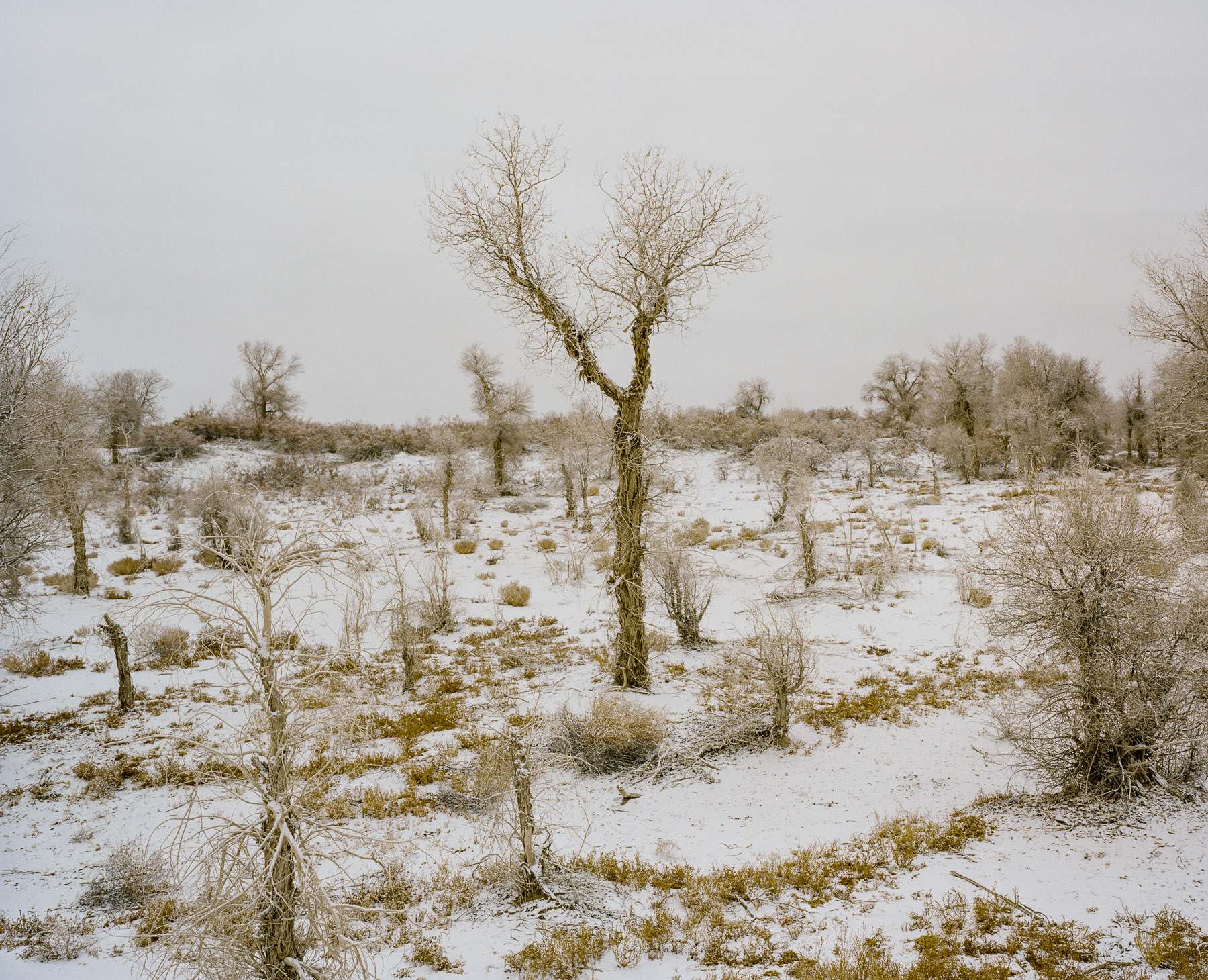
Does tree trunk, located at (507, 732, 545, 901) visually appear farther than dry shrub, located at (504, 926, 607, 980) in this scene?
Yes

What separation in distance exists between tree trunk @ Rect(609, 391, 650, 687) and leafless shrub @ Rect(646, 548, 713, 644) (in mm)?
2068

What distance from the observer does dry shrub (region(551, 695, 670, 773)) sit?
912 cm

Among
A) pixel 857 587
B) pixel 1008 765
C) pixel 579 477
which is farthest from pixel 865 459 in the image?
pixel 1008 765

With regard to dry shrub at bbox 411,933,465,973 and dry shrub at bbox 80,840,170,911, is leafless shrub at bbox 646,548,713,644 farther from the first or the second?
dry shrub at bbox 80,840,170,911

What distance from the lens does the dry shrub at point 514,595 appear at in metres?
18.0

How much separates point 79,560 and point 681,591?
16.6 meters

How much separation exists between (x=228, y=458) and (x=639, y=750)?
33544mm

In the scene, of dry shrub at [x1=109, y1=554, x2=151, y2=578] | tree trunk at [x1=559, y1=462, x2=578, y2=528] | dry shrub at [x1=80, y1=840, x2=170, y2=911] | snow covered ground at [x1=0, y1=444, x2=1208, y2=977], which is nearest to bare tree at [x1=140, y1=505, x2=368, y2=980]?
snow covered ground at [x1=0, y1=444, x2=1208, y2=977]

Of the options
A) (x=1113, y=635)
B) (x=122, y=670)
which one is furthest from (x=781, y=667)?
(x=122, y=670)

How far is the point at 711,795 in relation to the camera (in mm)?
8164

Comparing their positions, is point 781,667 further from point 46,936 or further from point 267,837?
point 46,936

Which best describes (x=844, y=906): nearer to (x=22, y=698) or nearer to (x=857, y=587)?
(x=857, y=587)

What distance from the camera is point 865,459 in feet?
133

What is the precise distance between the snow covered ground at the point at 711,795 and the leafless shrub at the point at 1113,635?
1.66 ft
